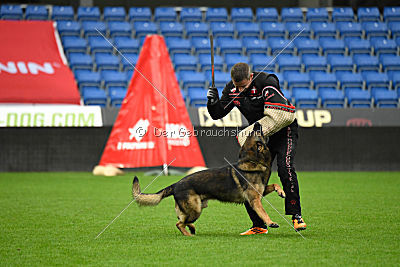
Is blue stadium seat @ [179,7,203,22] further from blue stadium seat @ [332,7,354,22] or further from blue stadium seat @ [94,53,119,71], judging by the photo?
blue stadium seat @ [332,7,354,22]

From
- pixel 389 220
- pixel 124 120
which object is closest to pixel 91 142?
pixel 124 120

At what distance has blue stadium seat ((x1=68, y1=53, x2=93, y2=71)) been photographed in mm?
16344

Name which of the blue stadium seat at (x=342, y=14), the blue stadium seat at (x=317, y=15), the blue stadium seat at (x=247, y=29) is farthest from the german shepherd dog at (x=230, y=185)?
the blue stadium seat at (x=342, y=14)

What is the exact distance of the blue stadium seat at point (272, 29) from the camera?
18.2 metres

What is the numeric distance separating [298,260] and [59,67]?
1296 cm

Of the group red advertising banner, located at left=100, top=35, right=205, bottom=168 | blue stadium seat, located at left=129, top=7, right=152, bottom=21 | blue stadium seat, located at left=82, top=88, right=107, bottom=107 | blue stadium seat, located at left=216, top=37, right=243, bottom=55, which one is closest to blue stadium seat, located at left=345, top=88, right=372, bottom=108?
blue stadium seat, located at left=216, top=37, right=243, bottom=55

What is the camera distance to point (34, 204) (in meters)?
7.97

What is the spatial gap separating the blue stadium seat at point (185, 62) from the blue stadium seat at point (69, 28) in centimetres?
296

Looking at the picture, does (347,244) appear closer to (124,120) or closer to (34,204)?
(34,204)

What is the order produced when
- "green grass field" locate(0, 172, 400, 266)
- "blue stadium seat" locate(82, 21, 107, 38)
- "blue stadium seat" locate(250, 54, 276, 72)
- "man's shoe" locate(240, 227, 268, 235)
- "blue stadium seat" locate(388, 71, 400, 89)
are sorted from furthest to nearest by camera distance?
"blue stadium seat" locate(82, 21, 107, 38)
"blue stadium seat" locate(250, 54, 276, 72)
"blue stadium seat" locate(388, 71, 400, 89)
"man's shoe" locate(240, 227, 268, 235)
"green grass field" locate(0, 172, 400, 266)

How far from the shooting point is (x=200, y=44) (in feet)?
57.7

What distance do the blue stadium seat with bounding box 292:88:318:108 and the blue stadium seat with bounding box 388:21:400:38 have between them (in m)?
4.30

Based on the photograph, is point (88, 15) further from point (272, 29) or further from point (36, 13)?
point (272, 29)

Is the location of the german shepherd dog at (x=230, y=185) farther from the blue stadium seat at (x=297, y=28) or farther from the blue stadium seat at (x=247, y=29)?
the blue stadium seat at (x=297, y=28)
